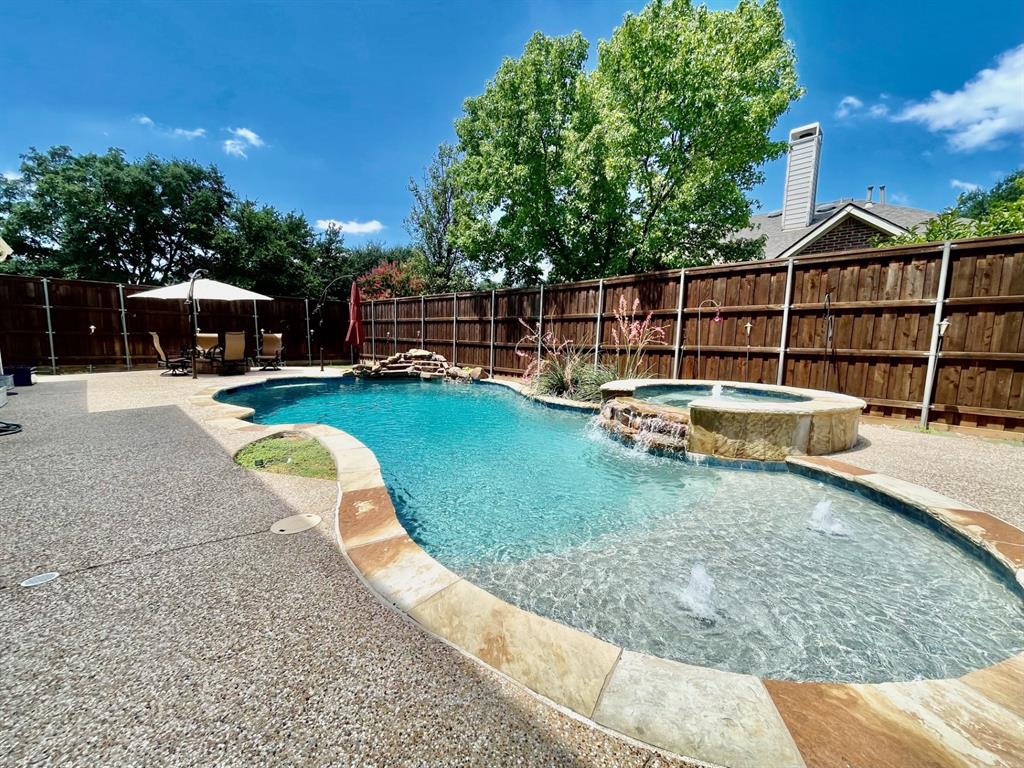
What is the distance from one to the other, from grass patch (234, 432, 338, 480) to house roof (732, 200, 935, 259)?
462 inches

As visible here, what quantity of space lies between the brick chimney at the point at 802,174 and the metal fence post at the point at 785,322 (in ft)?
38.6

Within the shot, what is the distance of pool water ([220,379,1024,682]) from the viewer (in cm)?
169

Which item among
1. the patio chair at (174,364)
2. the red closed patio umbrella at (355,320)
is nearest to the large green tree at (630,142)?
the red closed patio umbrella at (355,320)

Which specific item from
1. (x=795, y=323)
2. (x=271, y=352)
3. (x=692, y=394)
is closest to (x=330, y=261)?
(x=271, y=352)

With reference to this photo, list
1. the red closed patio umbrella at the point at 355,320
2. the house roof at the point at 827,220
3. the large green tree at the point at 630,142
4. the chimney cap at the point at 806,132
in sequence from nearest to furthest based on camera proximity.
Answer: the large green tree at the point at 630,142 → the red closed patio umbrella at the point at 355,320 → the house roof at the point at 827,220 → the chimney cap at the point at 806,132

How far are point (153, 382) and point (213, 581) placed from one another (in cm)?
904

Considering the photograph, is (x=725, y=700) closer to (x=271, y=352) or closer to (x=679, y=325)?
(x=679, y=325)

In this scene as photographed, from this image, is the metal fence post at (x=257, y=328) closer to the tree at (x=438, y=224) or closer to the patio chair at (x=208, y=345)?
the patio chair at (x=208, y=345)

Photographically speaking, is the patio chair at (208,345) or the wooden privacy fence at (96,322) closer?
the wooden privacy fence at (96,322)

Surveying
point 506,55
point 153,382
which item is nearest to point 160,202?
point 153,382

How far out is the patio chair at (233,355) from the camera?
32.3ft

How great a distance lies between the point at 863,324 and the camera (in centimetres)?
522

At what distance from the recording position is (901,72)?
14.1m

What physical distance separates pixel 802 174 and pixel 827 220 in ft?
12.3
